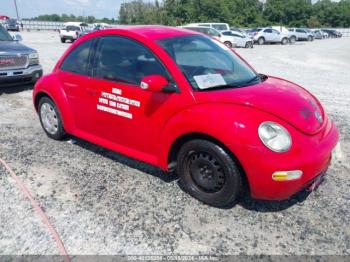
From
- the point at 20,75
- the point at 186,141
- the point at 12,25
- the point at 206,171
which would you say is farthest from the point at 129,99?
the point at 12,25

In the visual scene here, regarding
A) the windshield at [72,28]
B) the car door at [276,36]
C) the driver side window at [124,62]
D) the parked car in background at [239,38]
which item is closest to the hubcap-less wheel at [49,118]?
the driver side window at [124,62]

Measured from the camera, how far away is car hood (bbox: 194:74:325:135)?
3.12 metres

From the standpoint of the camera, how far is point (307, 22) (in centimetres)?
8181

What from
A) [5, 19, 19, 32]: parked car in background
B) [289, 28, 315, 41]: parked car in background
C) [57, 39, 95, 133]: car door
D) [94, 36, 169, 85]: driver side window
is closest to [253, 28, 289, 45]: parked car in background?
[289, 28, 315, 41]: parked car in background

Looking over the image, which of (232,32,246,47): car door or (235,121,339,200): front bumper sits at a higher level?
(235,121,339,200): front bumper

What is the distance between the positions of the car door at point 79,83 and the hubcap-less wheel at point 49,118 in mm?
595

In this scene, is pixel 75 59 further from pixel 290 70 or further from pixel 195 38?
pixel 290 70

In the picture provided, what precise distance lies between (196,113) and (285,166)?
36.1 inches

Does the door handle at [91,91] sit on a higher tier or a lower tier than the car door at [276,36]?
higher

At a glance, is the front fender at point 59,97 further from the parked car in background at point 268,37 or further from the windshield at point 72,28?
the parked car in background at point 268,37

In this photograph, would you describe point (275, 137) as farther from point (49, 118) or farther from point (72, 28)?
point (72, 28)

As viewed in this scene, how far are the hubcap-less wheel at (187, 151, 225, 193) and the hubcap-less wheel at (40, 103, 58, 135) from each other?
2.46 m

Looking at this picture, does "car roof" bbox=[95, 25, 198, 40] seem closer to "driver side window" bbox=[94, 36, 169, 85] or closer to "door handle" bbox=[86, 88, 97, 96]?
"driver side window" bbox=[94, 36, 169, 85]

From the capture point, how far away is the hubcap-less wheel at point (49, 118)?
4977 mm
